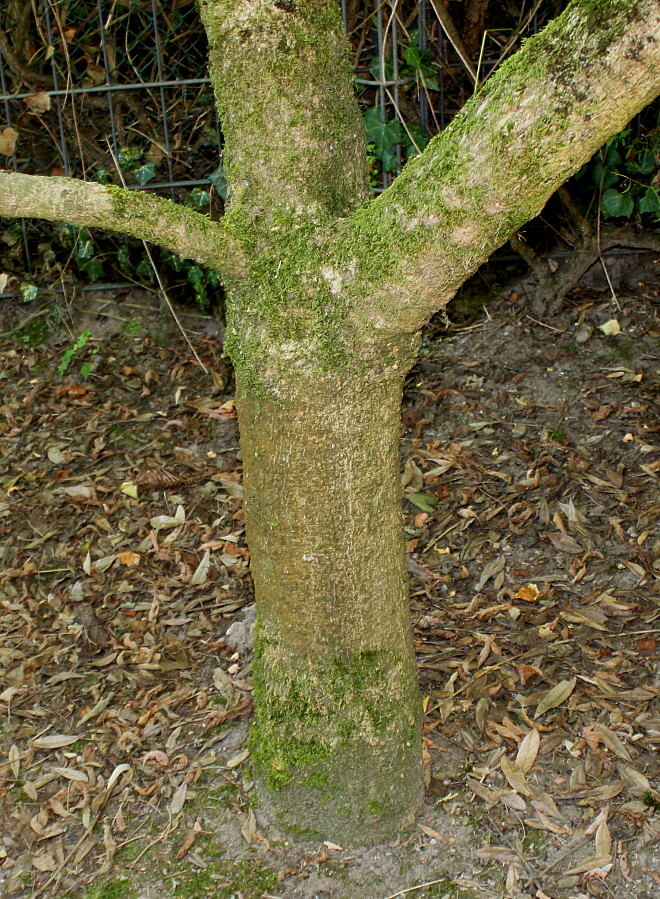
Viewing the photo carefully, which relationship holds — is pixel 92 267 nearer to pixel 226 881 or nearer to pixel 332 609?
pixel 332 609

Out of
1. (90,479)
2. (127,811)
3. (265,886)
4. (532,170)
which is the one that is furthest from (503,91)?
(90,479)

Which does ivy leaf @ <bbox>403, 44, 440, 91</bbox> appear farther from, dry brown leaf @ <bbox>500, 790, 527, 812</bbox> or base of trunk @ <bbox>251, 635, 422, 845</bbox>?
dry brown leaf @ <bbox>500, 790, 527, 812</bbox>

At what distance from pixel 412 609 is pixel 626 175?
8.96 ft

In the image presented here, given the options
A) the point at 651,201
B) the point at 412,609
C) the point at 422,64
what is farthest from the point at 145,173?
the point at 412,609

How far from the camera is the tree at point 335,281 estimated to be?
1.67m

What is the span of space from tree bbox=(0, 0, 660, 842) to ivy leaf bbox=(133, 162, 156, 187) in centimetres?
296

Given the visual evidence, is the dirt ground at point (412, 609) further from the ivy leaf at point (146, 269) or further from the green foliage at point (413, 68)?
the green foliage at point (413, 68)

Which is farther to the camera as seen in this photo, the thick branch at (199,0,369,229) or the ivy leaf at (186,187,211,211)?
the ivy leaf at (186,187,211,211)

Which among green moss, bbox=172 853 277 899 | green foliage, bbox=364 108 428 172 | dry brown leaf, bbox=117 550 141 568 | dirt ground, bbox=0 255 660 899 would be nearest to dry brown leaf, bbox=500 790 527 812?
dirt ground, bbox=0 255 660 899

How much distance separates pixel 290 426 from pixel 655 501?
6.59 ft

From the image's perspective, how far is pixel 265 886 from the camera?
238 centimetres

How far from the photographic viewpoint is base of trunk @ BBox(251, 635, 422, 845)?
2.35 meters

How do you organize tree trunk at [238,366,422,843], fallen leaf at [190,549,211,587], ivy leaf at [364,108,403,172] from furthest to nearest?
ivy leaf at [364,108,403,172] → fallen leaf at [190,549,211,587] → tree trunk at [238,366,422,843]

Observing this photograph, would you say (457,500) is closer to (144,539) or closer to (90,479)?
(144,539)
